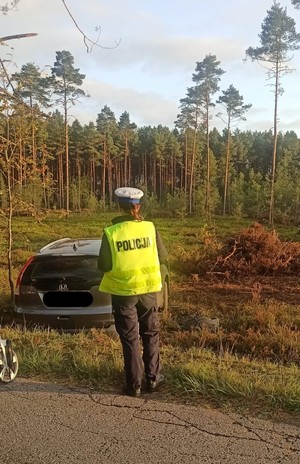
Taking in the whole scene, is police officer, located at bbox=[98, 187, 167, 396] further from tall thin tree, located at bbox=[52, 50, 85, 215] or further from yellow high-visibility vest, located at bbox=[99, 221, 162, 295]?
tall thin tree, located at bbox=[52, 50, 85, 215]

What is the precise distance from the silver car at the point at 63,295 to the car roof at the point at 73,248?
0.27ft

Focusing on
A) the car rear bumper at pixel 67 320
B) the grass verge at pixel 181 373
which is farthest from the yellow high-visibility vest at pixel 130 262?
the car rear bumper at pixel 67 320

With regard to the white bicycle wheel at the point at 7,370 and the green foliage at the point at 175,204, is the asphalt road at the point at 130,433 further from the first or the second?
the green foliage at the point at 175,204

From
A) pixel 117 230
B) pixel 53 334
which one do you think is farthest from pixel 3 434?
pixel 53 334

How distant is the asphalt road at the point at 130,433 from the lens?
2941 mm

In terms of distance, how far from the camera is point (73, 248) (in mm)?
7234

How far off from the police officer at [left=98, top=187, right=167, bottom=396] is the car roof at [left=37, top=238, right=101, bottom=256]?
2744 millimetres

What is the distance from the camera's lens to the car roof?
275 inches

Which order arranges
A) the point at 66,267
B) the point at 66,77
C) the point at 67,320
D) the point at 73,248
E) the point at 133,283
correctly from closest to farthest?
the point at 133,283 < the point at 67,320 < the point at 66,267 < the point at 73,248 < the point at 66,77

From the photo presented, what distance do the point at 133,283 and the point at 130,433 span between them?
4.13 ft

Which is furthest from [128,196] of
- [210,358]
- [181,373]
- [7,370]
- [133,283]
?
[210,358]

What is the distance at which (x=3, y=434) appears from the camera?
327 centimetres

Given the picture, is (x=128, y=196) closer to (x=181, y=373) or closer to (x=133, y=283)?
(x=133, y=283)

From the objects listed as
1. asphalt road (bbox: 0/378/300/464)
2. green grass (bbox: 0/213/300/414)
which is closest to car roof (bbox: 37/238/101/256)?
green grass (bbox: 0/213/300/414)
